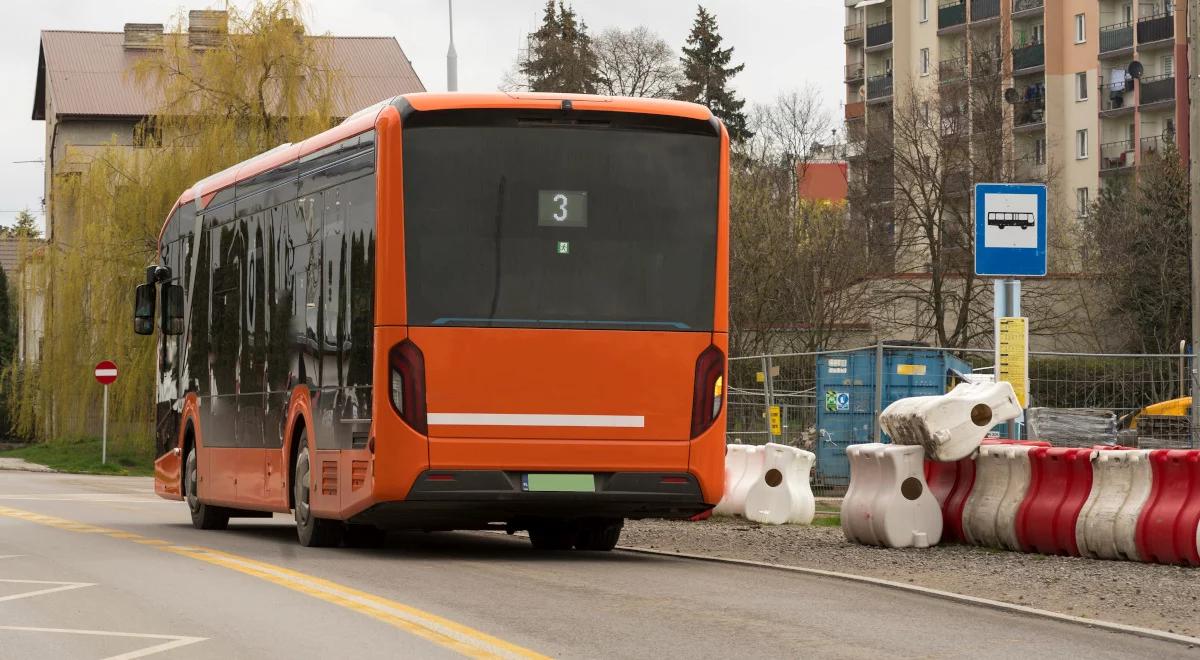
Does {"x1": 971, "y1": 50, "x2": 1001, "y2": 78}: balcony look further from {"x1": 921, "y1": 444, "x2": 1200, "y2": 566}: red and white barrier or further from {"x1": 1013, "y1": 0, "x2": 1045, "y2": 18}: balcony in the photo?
{"x1": 921, "y1": 444, "x2": 1200, "y2": 566}: red and white barrier

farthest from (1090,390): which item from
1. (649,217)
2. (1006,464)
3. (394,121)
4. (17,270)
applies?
(17,270)

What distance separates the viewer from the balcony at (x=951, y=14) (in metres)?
92.1

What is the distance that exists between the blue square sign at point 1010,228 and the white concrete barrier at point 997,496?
2241 millimetres

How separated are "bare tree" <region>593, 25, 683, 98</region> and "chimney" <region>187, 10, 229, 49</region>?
32198 mm

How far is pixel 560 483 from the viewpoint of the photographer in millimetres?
14508

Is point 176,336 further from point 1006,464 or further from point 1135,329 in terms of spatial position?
point 1135,329

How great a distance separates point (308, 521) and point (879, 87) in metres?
86.2

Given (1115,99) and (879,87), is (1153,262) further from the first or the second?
(879,87)

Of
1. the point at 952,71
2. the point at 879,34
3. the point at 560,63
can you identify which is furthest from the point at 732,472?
the point at 879,34

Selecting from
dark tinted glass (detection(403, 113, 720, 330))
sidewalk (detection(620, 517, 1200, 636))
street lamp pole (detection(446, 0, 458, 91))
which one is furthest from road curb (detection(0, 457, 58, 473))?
dark tinted glass (detection(403, 113, 720, 330))

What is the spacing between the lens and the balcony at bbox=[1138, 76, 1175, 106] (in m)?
84.1

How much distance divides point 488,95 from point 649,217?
4.91 ft

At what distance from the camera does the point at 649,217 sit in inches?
581

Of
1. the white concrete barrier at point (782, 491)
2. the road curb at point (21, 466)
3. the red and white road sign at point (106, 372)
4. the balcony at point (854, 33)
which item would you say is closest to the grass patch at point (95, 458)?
the road curb at point (21, 466)
